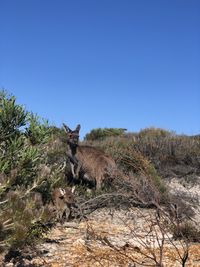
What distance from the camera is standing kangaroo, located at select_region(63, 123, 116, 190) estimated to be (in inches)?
429

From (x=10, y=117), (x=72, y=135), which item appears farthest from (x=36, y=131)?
(x=72, y=135)

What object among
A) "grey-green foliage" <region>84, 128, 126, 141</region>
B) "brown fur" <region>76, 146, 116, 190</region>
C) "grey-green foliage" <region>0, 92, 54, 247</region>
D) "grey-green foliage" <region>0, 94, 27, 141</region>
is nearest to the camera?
"grey-green foliage" <region>0, 92, 54, 247</region>

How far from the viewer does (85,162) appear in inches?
438

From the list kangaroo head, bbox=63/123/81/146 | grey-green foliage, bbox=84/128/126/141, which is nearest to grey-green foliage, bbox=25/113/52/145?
kangaroo head, bbox=63/123/81/146

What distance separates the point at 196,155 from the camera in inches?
547

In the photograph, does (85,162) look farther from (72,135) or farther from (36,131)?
(36,131)

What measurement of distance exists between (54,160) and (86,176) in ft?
5.22

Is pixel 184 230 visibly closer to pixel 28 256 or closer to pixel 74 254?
pixel 74 254

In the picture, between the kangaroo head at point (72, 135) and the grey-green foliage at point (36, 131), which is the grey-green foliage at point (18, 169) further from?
the kangaroo head at point (72, 135)

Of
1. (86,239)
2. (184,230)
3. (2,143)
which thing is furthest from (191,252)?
(2,143)

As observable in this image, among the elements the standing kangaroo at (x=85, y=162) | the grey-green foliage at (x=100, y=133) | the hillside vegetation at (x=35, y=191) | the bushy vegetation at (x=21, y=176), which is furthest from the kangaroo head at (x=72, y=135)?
the grey-green foliage at (x=100, y=133)

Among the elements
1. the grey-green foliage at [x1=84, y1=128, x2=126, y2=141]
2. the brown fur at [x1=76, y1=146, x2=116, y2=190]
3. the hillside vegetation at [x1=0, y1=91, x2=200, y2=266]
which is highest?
the grey-green foliage at [x1=84, y1=128, x2=126, y2=141]

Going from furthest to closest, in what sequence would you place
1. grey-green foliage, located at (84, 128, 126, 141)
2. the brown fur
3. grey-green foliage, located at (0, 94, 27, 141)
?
grey-green foliage, located at (84, 128, 126, 141) → the brown fur → grey-green foliage, located at (0, 94, 27, 141)

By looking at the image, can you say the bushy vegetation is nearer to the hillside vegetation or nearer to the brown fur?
the hillside vegetation
